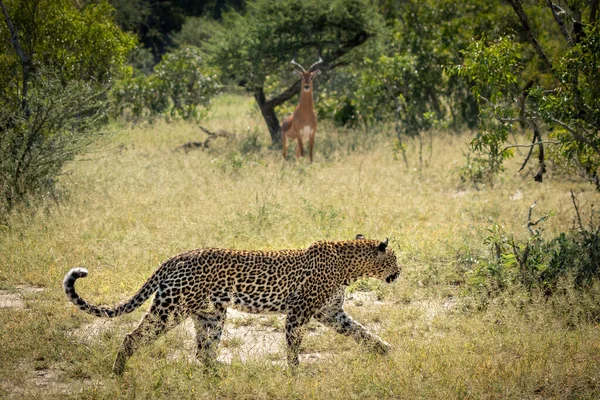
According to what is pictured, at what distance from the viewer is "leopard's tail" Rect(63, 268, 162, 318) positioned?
5203mm

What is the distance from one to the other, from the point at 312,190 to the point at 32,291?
5394 mm

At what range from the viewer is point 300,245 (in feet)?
29.0

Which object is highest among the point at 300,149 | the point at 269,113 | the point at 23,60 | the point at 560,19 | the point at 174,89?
the point at 560,19

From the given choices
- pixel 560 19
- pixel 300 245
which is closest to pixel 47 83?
pixel 300 245

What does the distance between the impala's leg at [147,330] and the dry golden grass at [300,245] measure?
0.10 m

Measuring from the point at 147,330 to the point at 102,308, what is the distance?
42 centimetres

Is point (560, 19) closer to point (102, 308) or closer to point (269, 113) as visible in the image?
point (102, 308)

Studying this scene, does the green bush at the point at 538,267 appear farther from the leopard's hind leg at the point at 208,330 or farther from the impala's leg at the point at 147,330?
the impala's leg at the point at 147,330

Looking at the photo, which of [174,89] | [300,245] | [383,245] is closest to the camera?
[383,245]

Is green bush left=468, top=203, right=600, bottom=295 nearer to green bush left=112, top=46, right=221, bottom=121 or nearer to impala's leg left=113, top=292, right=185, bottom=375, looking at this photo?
impala's leg left=113, top=292, right=185, bottom=375

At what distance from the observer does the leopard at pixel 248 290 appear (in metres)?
5.38

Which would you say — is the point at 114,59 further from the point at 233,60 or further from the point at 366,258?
the point at 366,258

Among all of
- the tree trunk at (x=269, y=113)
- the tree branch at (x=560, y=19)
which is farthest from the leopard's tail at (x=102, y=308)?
the tree trunk at (x=269, y=113)

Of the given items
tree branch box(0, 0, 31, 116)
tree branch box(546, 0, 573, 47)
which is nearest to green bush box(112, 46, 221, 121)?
tree branch box(0, 0, 31, 116)
